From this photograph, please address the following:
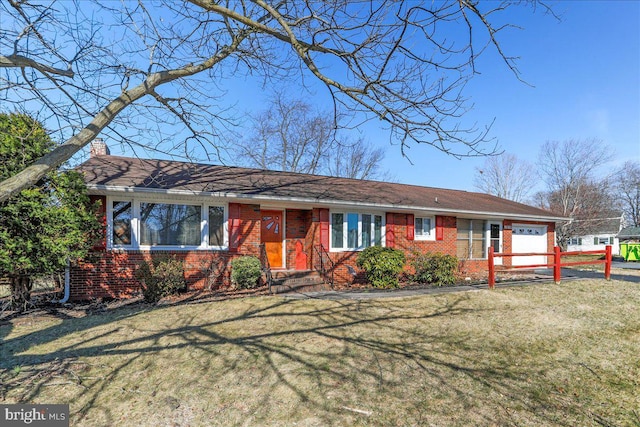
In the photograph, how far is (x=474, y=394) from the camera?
4.16 meters

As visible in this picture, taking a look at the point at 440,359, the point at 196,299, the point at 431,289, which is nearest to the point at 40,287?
the point at 196,299

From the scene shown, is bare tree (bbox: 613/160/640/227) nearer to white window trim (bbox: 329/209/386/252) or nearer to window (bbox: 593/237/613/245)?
window (bbox: 593/237/613/245)

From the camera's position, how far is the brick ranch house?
9.12 metres

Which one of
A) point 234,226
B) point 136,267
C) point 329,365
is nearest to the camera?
point 329,365

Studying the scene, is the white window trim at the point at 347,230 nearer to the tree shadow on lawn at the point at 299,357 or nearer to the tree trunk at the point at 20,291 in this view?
the tree shadow on lawn at the point at 299,357

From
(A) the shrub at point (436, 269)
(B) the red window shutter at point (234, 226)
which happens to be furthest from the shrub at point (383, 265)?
(B) the red window shutter at point (234, 226)

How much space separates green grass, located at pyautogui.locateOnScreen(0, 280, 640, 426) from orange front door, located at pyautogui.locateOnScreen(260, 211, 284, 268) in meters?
3.95

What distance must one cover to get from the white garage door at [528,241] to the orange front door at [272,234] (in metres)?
11.5

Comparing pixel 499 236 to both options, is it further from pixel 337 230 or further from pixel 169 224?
pixel 169 224

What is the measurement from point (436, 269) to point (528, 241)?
8294 millimetres

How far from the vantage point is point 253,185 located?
11367 mm

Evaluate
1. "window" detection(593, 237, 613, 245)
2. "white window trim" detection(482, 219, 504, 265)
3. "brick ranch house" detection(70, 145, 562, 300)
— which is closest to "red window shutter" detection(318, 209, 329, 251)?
"brick ranch house" detection(70, 145, 562, 300)

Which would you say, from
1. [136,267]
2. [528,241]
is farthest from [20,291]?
[528,241]

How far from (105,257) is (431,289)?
935 centimetres
